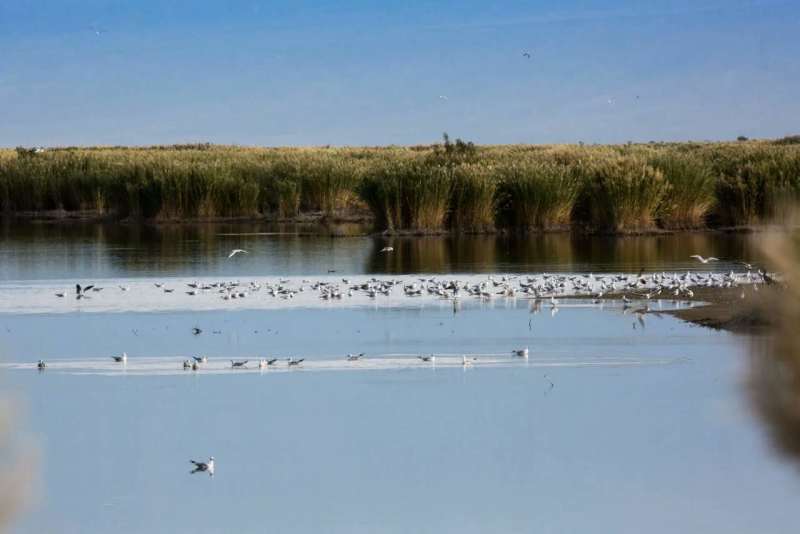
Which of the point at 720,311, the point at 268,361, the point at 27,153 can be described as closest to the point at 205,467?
the point at 268,361

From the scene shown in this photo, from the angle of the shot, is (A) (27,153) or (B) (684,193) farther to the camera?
(A) (27,153)

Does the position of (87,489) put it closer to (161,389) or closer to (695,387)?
(161,389)

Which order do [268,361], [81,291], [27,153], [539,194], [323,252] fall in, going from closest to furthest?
[268,361] < [81,291] < [323,252] < [539,194] < [27,153]

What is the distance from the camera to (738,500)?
698cm

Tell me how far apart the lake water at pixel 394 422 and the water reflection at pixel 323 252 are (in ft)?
15.6

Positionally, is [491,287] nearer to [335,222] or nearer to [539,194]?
[539,194]

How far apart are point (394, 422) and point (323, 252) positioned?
54.4ft

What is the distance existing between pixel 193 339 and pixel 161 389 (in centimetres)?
284

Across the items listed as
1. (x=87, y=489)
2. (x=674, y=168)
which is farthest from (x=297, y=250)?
(x=87, y=489)

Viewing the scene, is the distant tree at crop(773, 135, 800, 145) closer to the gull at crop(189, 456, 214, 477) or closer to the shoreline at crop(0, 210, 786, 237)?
the shoreline at crop(0, 210, 786, 237)

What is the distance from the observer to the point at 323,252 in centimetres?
2539

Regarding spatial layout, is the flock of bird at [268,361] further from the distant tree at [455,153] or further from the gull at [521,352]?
the distant tree at [455,153]

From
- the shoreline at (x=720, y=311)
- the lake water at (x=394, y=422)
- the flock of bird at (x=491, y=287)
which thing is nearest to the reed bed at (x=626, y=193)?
the flock of bird at (x=491, y=287)

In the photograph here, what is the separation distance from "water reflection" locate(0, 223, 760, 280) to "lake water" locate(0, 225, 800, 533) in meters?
4.76
